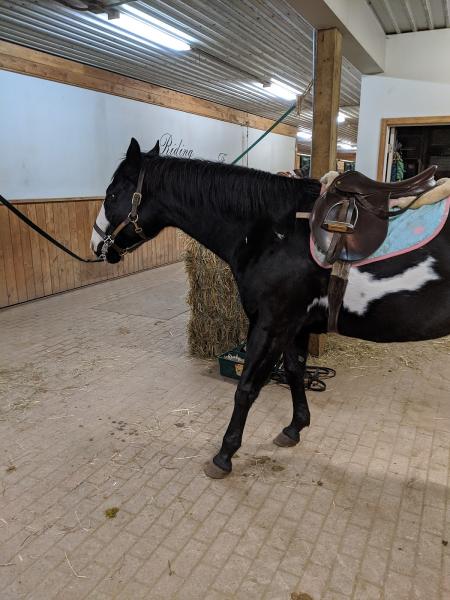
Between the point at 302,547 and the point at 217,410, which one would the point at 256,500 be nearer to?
the point at 302,547

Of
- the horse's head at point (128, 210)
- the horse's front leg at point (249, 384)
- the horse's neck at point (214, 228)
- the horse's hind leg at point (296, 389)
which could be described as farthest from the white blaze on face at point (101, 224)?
the horse's hind leg at point (296, 389)

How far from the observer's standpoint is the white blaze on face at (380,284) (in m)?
1.75

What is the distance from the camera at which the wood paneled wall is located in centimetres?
511

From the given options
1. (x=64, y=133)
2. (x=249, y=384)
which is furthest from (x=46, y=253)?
(x=249, y=384)

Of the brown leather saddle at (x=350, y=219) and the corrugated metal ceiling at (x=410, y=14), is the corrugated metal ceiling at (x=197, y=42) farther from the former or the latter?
the brown leather saddle at (x=350, y=219)

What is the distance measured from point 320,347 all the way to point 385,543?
2070 mm

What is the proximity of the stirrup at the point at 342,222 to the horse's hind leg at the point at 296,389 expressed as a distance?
2.53 ft

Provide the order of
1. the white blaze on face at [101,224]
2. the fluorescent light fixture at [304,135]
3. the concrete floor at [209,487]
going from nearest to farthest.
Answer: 1. the concrete floor at [209,487]
2. the white blaze on face at [101,224]
3. the fluorescent light fixture at [304,135]

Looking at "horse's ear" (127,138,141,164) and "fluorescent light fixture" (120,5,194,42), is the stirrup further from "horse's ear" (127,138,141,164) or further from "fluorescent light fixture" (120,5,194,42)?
"fluorescent light fixture" (120,5,194,42)

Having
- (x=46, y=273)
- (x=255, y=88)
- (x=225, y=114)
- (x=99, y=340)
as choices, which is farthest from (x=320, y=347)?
(x=225, y=114)

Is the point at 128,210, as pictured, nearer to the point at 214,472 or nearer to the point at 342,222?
the point at 342,222

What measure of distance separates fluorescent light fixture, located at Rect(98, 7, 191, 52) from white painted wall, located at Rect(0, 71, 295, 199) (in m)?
1.51

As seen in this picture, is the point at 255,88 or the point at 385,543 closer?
the point at 385,543

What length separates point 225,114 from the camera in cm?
933
